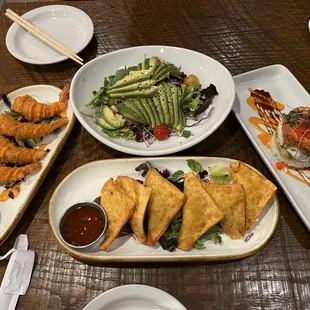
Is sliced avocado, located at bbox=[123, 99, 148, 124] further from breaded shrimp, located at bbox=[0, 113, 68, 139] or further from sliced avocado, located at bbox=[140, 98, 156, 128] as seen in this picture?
breaded shrimp, located at bbox=[0, 113, 68, 139]

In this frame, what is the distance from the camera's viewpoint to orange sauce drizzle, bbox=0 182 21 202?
8.53ft

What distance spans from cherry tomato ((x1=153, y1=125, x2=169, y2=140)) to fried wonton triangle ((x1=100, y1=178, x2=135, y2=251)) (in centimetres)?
55

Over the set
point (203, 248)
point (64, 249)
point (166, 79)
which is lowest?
point (203, 248)

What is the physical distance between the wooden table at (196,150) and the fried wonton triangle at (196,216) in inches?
7.7

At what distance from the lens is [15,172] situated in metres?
2.62

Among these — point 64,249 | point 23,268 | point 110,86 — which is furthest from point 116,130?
point 23,268

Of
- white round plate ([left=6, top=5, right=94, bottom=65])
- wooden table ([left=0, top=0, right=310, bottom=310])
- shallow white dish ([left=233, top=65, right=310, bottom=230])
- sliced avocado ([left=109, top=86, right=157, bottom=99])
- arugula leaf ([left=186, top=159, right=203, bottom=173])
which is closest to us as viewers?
wooden table ([left=0, top=0, right=310, bottom=310])

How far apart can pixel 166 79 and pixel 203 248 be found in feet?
4.81

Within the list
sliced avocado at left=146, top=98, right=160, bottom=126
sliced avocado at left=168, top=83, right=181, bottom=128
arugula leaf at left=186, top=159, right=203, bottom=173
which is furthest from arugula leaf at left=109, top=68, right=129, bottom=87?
arugula leaf at left=186, top=159, right=203, bottom=173

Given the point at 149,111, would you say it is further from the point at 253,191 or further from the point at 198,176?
the point at 253,191

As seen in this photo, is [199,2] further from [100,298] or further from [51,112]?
[100,298]

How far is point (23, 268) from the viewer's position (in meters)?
2.30

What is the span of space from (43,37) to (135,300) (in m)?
2.54

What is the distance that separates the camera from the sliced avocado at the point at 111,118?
9.23 ft
